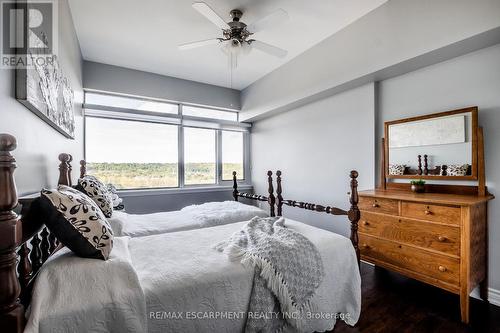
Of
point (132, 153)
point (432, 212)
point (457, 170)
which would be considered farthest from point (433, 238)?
point (132, 153)

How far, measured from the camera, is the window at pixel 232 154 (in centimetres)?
515

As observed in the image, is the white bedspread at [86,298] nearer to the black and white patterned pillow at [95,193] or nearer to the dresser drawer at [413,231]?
the black and white patterned pillow at [95,193]

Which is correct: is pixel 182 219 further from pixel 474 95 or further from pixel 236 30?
pixel 474 95

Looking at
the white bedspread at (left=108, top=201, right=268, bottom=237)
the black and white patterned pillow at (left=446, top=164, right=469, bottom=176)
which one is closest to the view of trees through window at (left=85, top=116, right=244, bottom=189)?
the white bedspread at (left=108, top=201, right=268, bottom=237)

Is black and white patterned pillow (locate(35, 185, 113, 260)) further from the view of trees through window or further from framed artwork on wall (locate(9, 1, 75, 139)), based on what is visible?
the view of trees through window

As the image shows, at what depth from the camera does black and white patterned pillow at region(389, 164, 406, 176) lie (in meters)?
2.66

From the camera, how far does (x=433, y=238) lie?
197cm

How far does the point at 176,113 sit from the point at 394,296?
4224 millimetres

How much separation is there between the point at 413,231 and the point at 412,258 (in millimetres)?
239

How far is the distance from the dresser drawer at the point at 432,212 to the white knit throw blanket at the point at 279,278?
1142mm

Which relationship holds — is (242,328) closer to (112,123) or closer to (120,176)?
(120,176)

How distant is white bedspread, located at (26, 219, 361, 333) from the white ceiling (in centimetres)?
236

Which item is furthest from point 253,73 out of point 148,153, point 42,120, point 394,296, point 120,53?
point 394,296

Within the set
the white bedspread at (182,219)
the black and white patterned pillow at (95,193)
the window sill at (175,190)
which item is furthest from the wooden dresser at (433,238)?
the window sill at (175,190)
